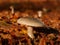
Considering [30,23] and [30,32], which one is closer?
[30,23]

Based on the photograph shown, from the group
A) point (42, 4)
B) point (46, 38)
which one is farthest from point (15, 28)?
point (42, 4)

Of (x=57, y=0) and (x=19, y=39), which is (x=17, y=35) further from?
(x=57, y=0)

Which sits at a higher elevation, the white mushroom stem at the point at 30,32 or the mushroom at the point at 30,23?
the mushroom at the point at 30,23

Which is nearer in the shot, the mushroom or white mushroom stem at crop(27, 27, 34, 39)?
the mushroom

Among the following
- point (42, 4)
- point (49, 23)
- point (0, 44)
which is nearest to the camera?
point (0, 44)

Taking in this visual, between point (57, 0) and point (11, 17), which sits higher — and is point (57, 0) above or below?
above

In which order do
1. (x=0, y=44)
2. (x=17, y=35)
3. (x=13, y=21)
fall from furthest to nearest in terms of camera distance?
(x=13, y=21) → (x=17, y=35) → (x=0, y=44)

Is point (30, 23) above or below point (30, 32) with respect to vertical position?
above

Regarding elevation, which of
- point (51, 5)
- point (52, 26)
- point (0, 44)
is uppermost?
point (51, 5)

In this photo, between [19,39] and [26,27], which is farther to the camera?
[26,27]

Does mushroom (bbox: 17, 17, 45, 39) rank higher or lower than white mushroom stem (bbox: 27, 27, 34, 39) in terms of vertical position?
higher

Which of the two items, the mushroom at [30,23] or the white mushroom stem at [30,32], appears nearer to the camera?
the mushroom at [30,23]
